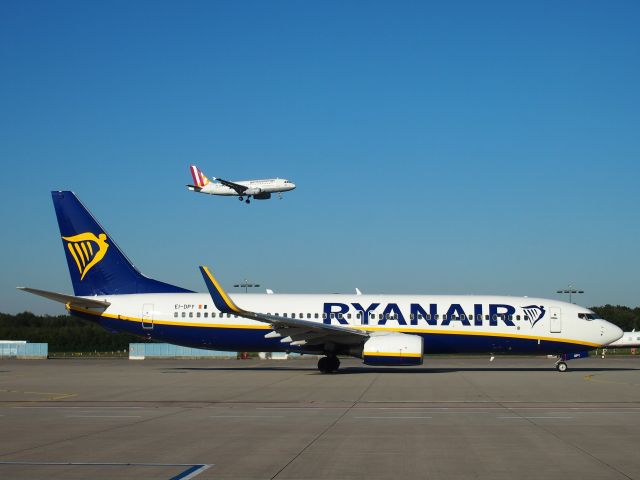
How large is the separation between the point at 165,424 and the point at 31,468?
17.7ft

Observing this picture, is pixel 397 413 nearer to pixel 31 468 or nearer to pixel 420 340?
pixel 31 468

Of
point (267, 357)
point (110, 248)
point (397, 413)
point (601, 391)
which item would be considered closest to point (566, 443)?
point (397, 413)

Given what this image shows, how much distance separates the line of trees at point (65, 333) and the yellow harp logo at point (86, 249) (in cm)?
3697

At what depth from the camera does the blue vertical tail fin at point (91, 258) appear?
37031 millimetres

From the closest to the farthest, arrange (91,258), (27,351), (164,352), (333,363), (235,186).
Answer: (333,363)
(91,258)
(27,351)
(164,352)
(235,186)

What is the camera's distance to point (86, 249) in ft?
122

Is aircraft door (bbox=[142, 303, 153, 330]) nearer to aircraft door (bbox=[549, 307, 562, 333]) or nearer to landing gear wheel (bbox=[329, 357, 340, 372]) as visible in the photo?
landing gear wheel (bbox=[329, 357, 340, 372])

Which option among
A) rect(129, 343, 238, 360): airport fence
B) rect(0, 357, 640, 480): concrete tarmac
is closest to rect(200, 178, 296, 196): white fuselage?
rect(129, 343, 238, 360): airport fence

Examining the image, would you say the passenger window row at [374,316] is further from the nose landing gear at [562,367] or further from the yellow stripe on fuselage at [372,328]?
the nose landing gear at [562,367]

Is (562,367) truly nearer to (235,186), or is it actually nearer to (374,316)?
(374,316)

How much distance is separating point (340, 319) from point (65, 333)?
2412 inches

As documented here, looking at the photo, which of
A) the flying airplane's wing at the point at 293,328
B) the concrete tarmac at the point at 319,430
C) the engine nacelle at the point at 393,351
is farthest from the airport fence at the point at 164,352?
the concrete tarmac at the point at 319,430

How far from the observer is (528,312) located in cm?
3572

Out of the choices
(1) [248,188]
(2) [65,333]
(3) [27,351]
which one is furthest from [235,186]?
(2) [65,333]
